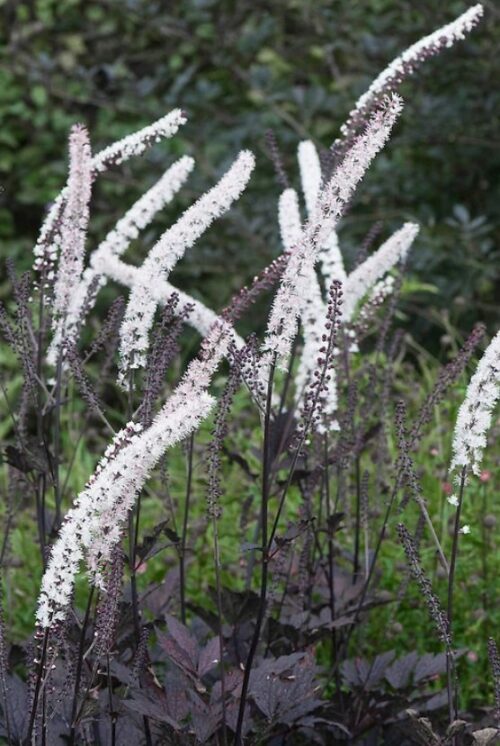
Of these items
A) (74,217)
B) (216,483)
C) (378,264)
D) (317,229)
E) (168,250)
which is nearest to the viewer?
(317,229)

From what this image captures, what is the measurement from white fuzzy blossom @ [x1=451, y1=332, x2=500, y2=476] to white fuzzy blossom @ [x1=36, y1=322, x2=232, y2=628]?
441mm

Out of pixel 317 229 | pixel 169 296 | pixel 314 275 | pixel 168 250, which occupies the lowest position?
pixel 317 229

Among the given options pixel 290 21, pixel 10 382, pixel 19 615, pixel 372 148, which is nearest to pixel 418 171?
pixel 290 21

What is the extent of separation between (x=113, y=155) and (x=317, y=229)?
799 mm

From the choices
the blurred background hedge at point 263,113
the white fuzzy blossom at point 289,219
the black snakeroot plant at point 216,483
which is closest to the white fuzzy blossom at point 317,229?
the black snakeroot plant at point 216,483

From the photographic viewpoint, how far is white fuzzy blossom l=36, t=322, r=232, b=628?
1.85 metres

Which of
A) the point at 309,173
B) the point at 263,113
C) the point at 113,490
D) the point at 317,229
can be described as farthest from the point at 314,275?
the point at 263,113

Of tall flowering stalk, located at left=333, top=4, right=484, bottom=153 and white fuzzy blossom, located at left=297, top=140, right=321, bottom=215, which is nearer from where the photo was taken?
tall flowering stalk, located at left=333, top=4, right=484, bottom=153

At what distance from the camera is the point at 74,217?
260 centimetres

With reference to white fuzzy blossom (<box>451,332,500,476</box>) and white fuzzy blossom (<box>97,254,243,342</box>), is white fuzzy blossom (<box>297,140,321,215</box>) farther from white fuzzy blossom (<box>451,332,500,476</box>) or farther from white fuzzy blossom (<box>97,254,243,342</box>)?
white fuzzy blossom (<box>451,332,500,476</box>)

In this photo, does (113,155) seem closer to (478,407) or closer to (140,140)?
(140,140)

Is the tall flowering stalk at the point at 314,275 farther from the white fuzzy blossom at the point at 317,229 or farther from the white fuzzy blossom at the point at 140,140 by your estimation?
the white fuzzy blossom at the point at 317,229

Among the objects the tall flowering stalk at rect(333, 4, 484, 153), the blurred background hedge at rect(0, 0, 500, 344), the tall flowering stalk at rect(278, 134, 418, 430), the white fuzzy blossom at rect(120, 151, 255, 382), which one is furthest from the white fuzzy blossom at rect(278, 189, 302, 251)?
the blurred background hedge at rect(0, 0, 500, 344)

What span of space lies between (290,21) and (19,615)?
5.35 meters
